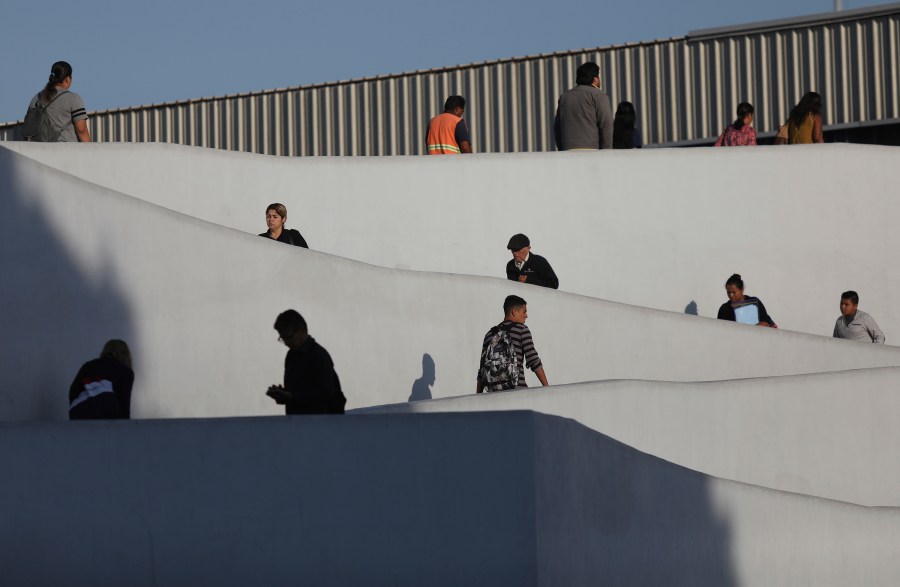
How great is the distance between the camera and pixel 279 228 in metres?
10.5

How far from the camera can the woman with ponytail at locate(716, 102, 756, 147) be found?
14.1m

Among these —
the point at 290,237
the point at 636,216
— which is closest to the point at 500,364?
the point at 290,237

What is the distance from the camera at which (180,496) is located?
19.4 feet

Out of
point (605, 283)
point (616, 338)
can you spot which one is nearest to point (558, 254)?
point (605, 283)

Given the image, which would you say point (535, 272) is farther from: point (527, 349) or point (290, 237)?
point (527, 349)

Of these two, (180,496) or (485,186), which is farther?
(485,186)

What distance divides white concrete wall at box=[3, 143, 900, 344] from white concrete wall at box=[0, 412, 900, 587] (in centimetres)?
638

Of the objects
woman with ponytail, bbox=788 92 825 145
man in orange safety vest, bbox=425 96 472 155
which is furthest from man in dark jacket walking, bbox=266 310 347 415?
woman with ponytail, bbox=788 92 825 145

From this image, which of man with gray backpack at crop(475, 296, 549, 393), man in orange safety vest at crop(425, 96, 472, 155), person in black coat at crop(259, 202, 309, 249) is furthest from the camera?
man in orange safety vest at crop(425, 96, 472, 155)

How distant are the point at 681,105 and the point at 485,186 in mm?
4681

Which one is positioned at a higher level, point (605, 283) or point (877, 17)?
point (877, 17)

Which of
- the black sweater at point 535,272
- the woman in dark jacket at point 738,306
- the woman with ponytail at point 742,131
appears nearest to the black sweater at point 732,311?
the woman in dark jacket at point 738,306

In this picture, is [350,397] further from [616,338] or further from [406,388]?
[616,338]

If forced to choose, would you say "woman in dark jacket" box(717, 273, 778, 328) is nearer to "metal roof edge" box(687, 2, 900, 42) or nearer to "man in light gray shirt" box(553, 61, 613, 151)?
"man in light gray shirt" box(553, 61, 613, 151)
